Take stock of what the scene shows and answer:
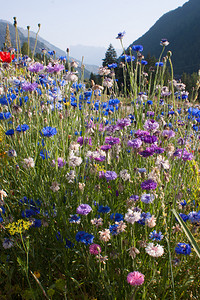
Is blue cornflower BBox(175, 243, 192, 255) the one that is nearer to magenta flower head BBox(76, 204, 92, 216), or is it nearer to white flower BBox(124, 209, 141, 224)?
white flower BBox(124, 209, 141, 224)

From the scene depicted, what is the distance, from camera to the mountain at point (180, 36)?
125 metres

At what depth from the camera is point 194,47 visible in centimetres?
12988

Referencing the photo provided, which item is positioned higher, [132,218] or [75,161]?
[75,161]

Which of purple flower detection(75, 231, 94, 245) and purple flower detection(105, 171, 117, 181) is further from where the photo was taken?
purple flower detection(105, 171, 117, 181)

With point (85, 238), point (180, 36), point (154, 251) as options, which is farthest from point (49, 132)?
point (180, 36)

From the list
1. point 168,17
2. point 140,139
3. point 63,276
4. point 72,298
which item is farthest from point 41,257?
point 168,17

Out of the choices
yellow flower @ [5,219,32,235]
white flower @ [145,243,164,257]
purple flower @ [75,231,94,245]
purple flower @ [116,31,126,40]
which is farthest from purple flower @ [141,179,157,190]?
purple flower @ [116,31,126,40]

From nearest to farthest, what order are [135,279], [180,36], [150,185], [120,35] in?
[135,279] < [150,185] < [120,35] < [180,36]

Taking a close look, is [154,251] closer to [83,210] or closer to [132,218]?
[132,218]

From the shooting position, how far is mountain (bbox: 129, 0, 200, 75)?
125 metres

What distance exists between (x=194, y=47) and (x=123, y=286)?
148 metres

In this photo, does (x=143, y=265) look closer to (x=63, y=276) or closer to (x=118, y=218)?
(x=118, y=218)

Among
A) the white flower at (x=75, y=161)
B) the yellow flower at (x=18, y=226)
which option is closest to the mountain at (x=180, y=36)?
the white flower at (x=75, y=161)

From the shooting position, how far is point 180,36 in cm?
14600
